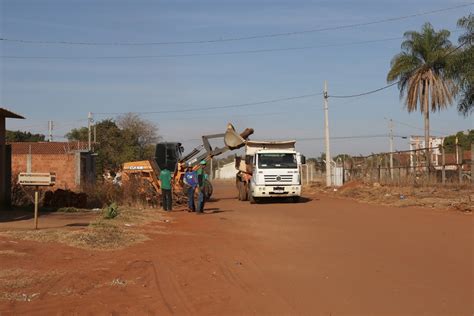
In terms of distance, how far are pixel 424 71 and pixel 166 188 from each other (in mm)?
29059

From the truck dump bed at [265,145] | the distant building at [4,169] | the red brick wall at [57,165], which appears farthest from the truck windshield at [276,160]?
the red brick wall at [57,165]

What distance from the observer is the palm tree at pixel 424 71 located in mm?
43438

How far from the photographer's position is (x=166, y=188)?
22.3 m

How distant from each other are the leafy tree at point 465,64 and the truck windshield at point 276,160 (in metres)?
8.38

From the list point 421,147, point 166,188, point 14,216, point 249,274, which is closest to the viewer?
point 249,274

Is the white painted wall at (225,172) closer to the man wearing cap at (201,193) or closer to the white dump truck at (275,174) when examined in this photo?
the white dump truck at (275,174)

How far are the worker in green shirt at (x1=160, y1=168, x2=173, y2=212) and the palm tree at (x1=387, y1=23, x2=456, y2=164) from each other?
27211mm

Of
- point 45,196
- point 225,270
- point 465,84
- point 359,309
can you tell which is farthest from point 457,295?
point 465,84

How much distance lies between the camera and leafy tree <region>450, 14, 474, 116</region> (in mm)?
24422

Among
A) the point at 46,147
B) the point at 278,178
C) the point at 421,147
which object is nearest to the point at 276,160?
the point at 278,178

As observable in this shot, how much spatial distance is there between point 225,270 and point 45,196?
14.9 m

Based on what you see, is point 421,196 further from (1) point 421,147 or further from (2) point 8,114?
(1) point 421,147

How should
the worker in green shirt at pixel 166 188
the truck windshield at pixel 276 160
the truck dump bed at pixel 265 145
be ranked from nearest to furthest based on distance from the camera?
1. the worker in green shirt at pixel 166 188
2. the truck windshield at pixel 276 160
3. the truck dump bed at pixel 265 145

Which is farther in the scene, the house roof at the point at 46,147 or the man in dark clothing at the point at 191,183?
the house roof at the point at 46,147
